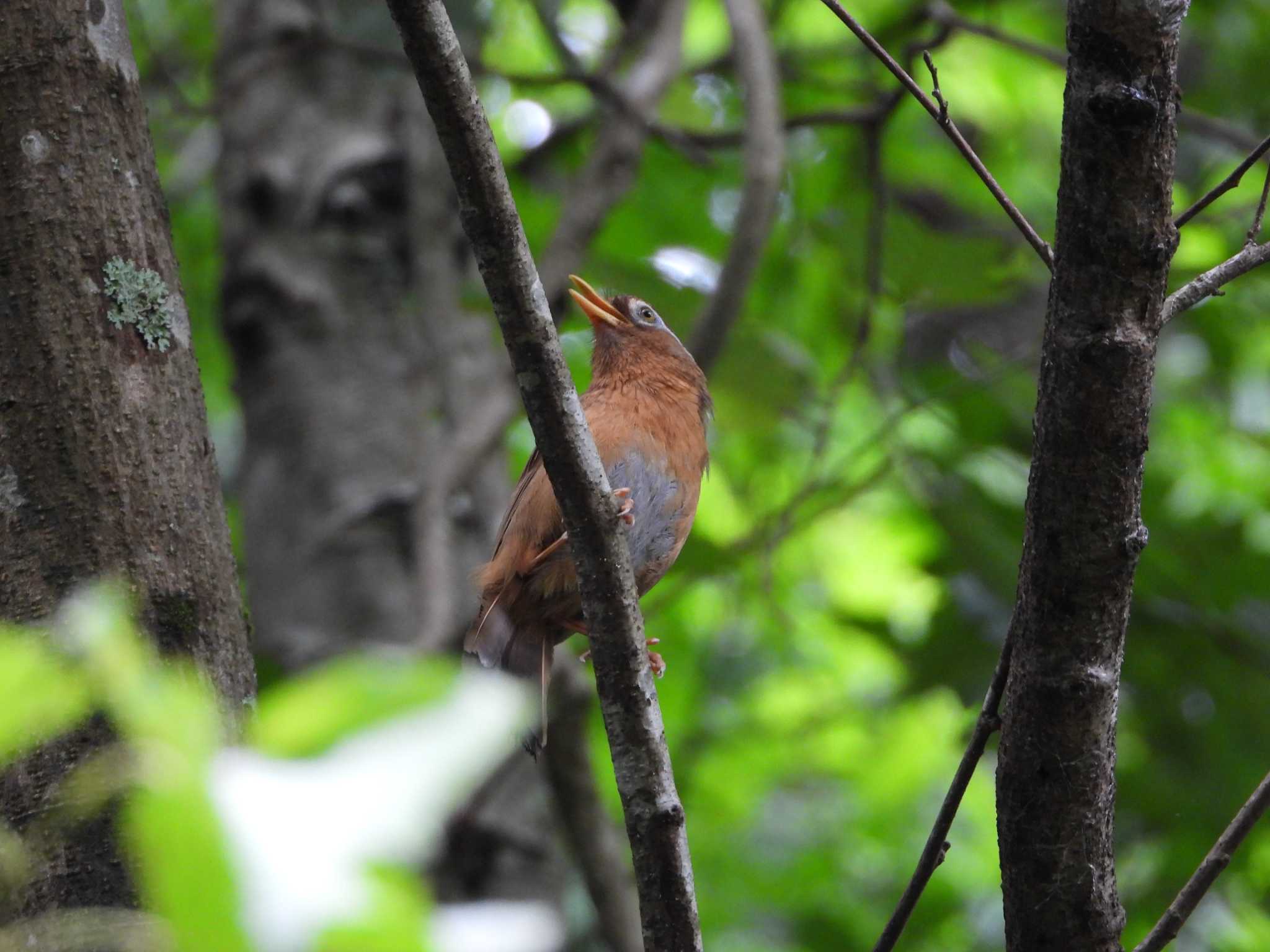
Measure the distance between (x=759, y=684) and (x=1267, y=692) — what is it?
3387mm

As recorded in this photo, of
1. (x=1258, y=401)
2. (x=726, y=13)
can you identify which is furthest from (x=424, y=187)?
(x=1258, y=401)

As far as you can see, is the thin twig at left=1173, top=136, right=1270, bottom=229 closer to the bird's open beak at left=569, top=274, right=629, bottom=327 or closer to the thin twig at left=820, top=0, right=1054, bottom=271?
the thin twig at left=820, top=0, right=1054, bottom=271

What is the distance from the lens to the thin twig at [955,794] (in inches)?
83.8

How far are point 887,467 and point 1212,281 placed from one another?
9.79ft

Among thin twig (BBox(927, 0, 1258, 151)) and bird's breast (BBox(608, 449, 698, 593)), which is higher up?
thin twig (BBox(927, 0, 1258, 151))

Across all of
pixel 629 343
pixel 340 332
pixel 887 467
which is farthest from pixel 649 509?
pixel 340 332

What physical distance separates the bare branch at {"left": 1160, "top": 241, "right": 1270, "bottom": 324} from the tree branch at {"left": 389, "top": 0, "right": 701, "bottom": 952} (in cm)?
93

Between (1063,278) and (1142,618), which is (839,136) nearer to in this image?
(1142,618)

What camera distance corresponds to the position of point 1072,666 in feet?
6.67

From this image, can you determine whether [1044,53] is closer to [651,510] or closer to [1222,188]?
[651,510]

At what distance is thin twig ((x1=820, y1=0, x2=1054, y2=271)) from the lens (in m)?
2.11

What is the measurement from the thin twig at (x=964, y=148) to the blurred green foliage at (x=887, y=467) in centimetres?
252

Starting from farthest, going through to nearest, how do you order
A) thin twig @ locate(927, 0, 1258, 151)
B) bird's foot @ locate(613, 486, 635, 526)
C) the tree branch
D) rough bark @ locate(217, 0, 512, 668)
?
thin twig @ locate(927, 0, 1258, 151), rough bark @ locate(217, 0, 512, 668), bird's foot @ locate(613, 486, 635, 526), the tree branch

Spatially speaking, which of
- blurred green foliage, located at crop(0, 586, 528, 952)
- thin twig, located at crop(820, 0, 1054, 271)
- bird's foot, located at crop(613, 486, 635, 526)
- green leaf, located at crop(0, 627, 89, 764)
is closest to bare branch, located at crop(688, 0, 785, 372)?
bird's foot, located at crop(613, 486, 635, 526)
